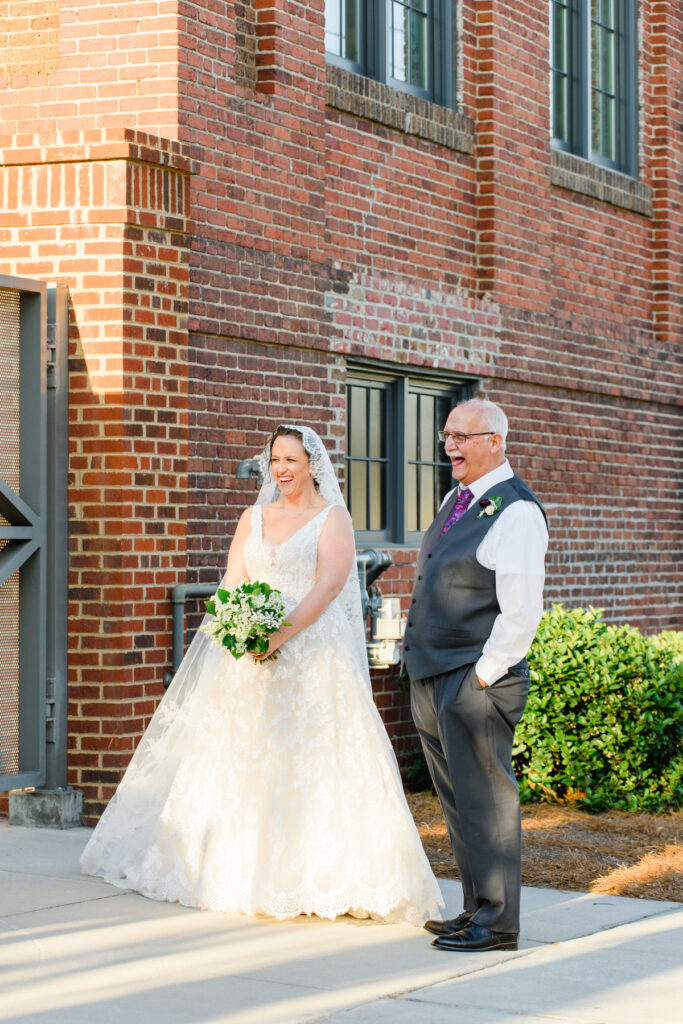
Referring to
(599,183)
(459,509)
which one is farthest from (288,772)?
(599,183)

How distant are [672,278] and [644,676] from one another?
5241 mm

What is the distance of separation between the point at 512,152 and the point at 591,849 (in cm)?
549

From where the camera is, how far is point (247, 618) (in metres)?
6.45

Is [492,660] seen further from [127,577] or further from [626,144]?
[626,144]

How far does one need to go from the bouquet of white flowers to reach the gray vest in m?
0.67

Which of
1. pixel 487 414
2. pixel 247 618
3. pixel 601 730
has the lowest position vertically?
pixel 601 730

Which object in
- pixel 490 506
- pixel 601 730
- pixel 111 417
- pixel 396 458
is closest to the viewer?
pixel 490 506

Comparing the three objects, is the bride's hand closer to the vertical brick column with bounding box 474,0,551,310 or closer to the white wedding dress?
the white wedding dress

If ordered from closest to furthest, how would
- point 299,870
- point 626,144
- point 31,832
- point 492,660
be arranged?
point 492,660 < point 299,870 < point 31,832 < point 626,144

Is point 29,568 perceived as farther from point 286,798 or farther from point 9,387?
point 286,798

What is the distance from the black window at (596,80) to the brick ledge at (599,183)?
0.20m

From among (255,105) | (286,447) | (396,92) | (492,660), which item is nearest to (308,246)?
(255,105)

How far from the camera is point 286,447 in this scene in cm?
673

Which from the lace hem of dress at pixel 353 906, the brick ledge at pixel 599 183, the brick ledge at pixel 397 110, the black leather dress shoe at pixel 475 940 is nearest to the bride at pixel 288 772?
the lace hem of dress at pixel 353 906
